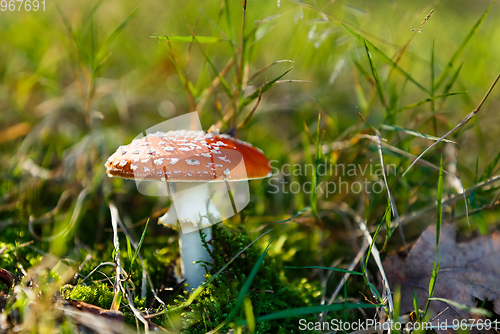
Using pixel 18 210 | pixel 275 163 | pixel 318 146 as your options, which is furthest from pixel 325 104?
pixel 18 210

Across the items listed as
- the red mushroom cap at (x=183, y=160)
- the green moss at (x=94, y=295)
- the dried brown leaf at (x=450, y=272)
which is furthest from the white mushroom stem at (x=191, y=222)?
the dried brown leaf at (x=450, y=272)

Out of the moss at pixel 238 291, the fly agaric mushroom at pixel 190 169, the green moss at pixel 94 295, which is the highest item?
the fly agaric mushroom at pixel 190 169

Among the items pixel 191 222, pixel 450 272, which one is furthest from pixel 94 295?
pixel 450 272

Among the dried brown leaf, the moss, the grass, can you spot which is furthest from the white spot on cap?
the dried brown leaf

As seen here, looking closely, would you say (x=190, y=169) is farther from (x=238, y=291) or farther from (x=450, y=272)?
(x=450, y=272)

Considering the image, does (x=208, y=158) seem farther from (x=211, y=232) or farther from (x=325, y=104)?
(x=325, y=104)

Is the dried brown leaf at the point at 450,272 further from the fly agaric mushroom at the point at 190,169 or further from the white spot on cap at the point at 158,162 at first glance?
the white spot on cap at the point at 158,162
